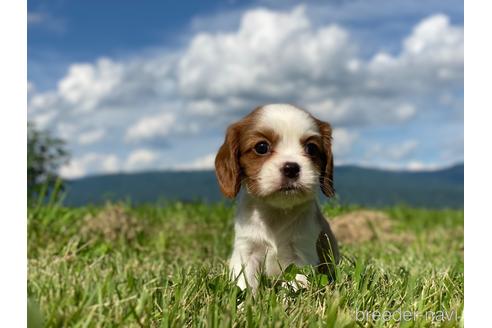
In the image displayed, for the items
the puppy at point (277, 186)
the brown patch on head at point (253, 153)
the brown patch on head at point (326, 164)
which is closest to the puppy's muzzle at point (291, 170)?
the puppy at point (277, 186)

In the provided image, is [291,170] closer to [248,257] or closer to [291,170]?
[291,170]

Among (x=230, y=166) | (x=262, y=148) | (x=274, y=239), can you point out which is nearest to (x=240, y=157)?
(x=230, y=166)

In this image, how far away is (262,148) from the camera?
429cm

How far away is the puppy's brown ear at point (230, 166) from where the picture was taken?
445 cm

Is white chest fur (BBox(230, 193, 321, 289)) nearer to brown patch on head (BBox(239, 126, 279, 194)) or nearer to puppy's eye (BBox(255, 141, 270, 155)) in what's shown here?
brown patch on head (BBox(239, 126, 279, 194))

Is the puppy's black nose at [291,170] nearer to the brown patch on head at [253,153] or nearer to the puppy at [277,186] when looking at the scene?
the puppy at [277,186]

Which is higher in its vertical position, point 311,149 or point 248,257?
point 311,149

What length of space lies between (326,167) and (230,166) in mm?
759

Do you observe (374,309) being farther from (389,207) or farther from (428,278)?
(389,207)

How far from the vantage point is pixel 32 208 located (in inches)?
318

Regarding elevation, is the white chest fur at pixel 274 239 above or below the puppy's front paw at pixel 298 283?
above

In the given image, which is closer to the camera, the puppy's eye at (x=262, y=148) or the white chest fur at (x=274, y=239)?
the puppy's eye at (x=262, y=148)

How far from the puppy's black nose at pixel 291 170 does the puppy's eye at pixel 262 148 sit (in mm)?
277

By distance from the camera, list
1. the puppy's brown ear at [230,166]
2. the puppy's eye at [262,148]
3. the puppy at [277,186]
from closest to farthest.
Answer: the puppy at [277,186]
the puppy's eye at [262,148]
the puppy's brown ear at [230,166]
